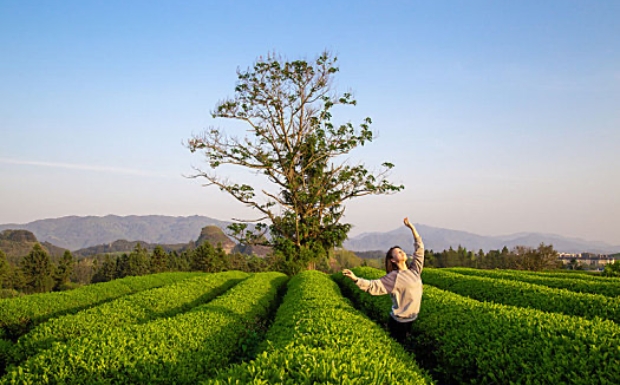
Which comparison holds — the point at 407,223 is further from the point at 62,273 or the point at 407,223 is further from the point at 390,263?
the point at 62,273

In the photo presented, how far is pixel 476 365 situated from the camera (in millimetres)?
4914

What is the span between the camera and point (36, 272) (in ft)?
160

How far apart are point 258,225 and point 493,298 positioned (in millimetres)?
19170

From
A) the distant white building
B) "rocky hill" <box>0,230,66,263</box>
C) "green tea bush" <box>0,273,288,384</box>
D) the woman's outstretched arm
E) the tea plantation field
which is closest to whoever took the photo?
the tea plantation field

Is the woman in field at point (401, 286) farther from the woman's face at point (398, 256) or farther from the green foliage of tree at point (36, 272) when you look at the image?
the green foliage of tree at point (36, 272)

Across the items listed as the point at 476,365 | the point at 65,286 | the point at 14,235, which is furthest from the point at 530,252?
the point at 14,235

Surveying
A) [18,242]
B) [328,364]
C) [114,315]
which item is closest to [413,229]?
[328,364]

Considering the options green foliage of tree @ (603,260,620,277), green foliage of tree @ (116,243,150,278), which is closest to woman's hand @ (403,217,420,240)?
green foliage of tree @ (603,260,620,277)

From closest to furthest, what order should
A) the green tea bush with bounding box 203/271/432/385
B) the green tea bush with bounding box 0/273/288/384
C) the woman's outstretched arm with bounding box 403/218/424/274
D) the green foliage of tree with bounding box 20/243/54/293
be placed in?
the green tea bush with bounding box 203/271/432/385 < the green tea bush with bounding box 0/273/288/384 < the woman's outstretched arm with bounding box 403/218/424/274 < the green foliage of tree with bounding box 20/243/54/293

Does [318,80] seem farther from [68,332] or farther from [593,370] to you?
[593,370]

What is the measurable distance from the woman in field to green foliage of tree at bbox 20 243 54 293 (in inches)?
2195

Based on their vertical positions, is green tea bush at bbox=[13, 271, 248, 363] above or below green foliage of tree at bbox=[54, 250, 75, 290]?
above

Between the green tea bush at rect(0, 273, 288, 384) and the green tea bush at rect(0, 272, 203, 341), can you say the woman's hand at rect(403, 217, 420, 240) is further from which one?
the green tea bush at rect(0, 272, 203, 341)

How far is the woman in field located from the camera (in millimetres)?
5520
